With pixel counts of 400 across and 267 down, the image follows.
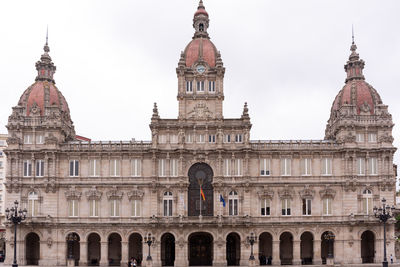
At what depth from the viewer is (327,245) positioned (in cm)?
8506

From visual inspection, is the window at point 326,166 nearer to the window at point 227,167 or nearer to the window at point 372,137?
the window at point 372,137

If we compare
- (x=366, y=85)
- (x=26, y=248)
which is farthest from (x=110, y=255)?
(x=366, y=85)

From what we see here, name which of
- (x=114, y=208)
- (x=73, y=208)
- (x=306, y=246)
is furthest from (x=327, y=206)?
(x=73, y=208)

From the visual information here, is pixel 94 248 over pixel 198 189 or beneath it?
beneath

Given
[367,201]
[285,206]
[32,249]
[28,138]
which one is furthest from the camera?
[32,249]

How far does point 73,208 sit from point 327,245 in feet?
131

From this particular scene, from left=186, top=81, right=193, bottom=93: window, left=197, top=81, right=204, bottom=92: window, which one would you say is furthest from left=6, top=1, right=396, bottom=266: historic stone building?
left=186, top=81, right=193, bottom=93: window

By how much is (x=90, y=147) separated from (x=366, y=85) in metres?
45.6

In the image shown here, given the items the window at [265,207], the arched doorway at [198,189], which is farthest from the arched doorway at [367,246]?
the arched doorway at [198,189]

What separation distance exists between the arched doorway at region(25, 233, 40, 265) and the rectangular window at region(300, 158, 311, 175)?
42.8 m

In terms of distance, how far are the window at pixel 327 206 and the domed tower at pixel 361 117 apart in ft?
30.9

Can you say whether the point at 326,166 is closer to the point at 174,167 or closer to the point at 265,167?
the point at 265,167

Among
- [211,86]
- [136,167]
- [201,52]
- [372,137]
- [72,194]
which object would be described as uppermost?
[201,52]

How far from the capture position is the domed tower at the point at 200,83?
86.2m
